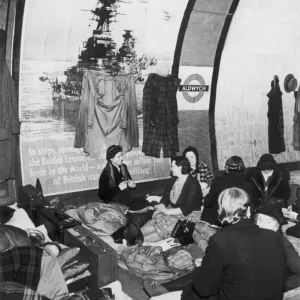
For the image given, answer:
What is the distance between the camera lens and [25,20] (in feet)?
21.0

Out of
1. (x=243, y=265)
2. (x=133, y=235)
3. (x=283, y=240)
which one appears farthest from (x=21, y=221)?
(x=243, y=265)

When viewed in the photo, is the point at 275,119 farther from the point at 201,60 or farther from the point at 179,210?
the point at 179,210

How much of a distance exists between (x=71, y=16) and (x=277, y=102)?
5.06 m

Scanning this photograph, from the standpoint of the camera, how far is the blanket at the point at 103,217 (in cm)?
588

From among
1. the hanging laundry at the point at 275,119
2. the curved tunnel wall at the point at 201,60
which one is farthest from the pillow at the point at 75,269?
the hanging laundry at the point at 275,119

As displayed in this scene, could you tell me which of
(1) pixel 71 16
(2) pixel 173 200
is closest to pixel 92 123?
(1) pixel 71 16

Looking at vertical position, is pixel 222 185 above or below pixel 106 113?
below

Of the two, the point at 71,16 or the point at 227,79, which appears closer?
the point at 71,16

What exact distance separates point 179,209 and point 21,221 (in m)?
2.04

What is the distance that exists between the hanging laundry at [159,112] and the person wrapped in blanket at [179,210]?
227 centimetres

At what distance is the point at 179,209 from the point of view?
5848 millimetres

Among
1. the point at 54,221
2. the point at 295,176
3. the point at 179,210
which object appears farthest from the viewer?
the point at 295,176

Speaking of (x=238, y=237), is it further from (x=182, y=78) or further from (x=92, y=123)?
(x=182, y=78)

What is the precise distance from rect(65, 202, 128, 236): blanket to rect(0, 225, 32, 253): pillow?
6.93 ft
